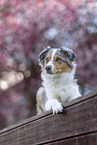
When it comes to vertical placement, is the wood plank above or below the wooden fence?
below

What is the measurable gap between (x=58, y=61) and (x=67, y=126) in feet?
3.59

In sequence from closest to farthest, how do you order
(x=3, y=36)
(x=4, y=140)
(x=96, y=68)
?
(x=4, y=140) → (x=96, y=68) → (x=3, y=36)

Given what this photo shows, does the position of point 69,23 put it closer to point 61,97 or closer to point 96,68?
point 96,68

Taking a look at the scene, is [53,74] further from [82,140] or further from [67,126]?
[82,140]

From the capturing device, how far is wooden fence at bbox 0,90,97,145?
1255 millimetres

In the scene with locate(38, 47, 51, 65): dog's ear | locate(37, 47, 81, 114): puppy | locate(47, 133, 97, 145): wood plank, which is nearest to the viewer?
locate(47, 133, 97, 145): wood plank

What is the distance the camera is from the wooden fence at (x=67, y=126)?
4.12 feet

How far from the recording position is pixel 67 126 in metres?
1.50

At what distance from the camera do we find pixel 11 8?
6.78 m

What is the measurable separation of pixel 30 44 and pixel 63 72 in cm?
436

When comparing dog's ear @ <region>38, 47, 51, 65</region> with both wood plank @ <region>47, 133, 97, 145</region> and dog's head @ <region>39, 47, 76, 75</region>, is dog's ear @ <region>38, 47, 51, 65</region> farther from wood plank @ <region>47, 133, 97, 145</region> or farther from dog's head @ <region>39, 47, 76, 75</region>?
wood plank @ <region>47, 133, 97, 145</region>

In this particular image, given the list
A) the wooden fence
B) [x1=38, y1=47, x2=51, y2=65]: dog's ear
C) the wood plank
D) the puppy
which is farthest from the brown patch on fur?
the wood plank

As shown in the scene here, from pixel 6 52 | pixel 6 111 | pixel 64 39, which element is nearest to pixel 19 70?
pixel 6 52

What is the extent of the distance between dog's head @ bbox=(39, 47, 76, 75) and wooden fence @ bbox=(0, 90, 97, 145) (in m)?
0.63
